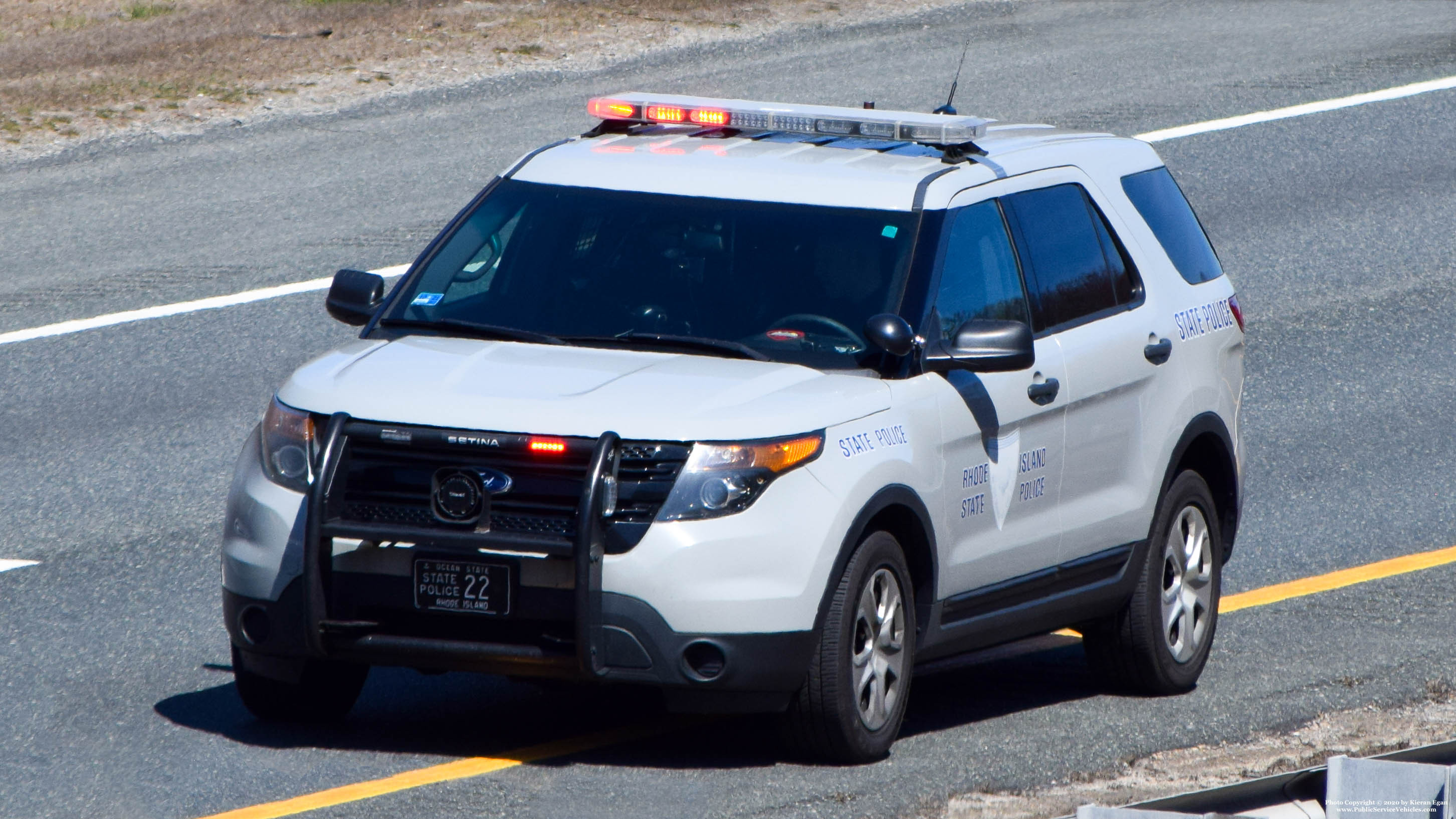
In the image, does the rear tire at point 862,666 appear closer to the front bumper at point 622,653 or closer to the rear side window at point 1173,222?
the front bumper at point 622,653

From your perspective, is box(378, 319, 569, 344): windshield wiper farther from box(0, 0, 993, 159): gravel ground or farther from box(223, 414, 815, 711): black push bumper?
box(0, 0, 993, 159): gravel ground

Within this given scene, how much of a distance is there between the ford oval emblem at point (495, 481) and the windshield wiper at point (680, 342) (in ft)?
2.87

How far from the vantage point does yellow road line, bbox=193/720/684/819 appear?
662cm

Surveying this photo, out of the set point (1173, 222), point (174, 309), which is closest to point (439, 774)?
point (1173, 222)

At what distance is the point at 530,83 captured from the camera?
17.9 m

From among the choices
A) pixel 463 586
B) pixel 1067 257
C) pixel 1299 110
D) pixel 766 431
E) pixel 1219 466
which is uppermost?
pixel 1067 257

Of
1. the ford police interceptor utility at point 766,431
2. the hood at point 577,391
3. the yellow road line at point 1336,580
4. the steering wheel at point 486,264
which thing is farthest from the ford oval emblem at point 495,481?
the yellow road line at point 1336,580

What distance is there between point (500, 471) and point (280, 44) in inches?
491

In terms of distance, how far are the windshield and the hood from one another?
156 millimetres

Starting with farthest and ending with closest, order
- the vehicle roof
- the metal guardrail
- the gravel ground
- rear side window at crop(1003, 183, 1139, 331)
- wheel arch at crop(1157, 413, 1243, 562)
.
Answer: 1. the gravel ground
2. wheel arch at crop(1157, 413, 1243, 562)
3. rear side window at crop(1003, 183, 1139, 331)
4. the vehicle roof
5. the metal guardrail

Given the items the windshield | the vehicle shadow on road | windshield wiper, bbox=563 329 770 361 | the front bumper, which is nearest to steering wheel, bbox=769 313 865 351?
the windshield

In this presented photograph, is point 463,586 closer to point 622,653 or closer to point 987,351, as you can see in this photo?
point 622,653

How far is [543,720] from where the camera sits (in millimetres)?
7730

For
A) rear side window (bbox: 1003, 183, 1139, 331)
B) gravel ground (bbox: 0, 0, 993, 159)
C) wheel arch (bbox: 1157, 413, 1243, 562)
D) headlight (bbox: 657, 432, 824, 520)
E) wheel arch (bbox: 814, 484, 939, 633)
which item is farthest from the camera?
gravel ground (bbox: 0, 0, 993, 159)
